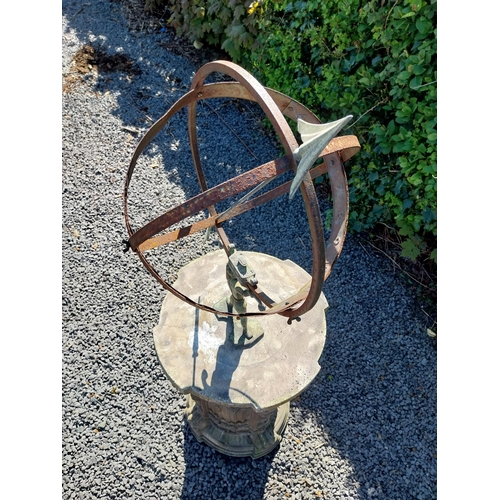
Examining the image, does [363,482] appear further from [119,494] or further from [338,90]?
[338,90]

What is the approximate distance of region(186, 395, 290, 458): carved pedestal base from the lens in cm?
369

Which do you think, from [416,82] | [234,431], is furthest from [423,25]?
[234,431]

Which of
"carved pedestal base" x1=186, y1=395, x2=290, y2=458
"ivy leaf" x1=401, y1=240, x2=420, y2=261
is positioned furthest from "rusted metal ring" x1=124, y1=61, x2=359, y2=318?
"ivy leaf" x1=401, y1=240, x2=420, y2=261

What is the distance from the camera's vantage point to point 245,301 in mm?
3211

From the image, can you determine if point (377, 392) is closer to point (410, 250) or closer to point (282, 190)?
point (410, 250)

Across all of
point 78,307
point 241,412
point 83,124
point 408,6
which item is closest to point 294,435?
point 241,412

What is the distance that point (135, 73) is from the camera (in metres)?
6.69

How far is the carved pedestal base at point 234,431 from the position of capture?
12.1 ft

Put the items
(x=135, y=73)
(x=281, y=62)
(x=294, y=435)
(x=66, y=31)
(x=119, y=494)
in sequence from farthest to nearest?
(x=66, y=31)
(x=135, y=73)
(x=281, y=62)
(x=294, y=435)
(x=119, y=494)

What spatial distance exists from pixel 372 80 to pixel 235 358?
326 cm

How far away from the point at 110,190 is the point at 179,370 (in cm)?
322

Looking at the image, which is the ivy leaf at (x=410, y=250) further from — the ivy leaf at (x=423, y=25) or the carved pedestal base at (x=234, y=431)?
the carved pedestal base at (x=234, y=431)

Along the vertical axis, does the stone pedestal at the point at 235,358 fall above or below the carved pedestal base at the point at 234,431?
above

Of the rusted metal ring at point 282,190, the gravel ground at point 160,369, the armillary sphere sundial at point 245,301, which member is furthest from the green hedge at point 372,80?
the rusted metal ring at point 282,190
